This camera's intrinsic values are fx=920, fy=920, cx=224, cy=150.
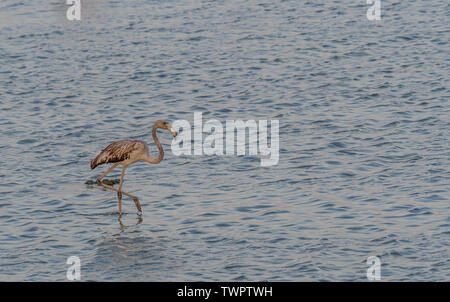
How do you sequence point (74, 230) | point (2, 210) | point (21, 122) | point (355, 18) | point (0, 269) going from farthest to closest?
point (355, 18), point (21, 122), point (2, 210), point (74, 230), point (0, 269)

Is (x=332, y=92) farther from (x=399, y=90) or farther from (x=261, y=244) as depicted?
(x=261, y=244)

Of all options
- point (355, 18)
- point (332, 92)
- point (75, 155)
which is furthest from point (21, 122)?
point (355, 18)

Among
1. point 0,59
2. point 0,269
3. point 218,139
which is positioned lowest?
point 0,269

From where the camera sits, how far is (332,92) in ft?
86.0

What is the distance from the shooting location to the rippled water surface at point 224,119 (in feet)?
51.0

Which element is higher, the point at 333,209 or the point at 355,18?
the point at 355,18

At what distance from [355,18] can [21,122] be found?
14.5m

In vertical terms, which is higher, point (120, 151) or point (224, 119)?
point (224, 119)

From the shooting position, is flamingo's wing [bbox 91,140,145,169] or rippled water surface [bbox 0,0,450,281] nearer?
rippled water surface [bbox 0,0,450,281]

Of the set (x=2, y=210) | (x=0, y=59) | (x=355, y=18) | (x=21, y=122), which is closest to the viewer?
(x=2, y=210)

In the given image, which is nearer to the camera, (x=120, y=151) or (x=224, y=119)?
(x=120, y=151)

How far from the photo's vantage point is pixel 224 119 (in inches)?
961

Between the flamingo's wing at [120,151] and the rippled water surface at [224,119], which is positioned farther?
the flamingo's wing at [120,151]

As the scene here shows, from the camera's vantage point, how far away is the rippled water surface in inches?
612
